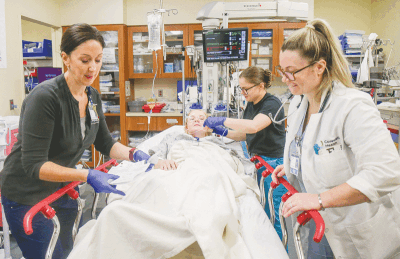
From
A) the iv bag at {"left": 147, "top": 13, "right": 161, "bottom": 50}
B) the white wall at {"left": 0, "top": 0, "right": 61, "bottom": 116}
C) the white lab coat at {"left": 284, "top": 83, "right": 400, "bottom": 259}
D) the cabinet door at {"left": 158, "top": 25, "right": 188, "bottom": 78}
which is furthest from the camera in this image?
the cabinet door at {"left": 158, "top": 25, "right": 188, "bottom": 78}

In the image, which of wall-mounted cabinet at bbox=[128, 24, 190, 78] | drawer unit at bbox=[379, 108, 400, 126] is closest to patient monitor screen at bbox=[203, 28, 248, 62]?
drawer unit at bbox=[379, 108, 400, 126]

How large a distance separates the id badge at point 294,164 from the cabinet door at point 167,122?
Result: 3299 millimetres

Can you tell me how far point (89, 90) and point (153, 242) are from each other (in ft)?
3.04

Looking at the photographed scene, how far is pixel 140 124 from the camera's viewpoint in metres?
4.71

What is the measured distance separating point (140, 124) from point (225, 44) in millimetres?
2582

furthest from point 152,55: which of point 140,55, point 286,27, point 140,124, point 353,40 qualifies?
point 353,40

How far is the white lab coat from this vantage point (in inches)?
39.6

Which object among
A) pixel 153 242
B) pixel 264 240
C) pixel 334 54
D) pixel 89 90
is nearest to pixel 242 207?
pixel 264 240

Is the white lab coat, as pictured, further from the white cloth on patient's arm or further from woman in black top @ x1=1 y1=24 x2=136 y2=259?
woman in black top @ x1=1 y1=24 x2=136 y2=259

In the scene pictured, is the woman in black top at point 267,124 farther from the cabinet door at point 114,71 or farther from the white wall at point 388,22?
the white wall at point 388,22

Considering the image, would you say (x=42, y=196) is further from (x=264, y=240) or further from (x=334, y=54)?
(x=334, y=54)

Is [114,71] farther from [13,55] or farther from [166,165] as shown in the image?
[166,165]

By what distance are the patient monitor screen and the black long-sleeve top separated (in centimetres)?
132

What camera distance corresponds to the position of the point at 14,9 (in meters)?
3.73
